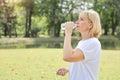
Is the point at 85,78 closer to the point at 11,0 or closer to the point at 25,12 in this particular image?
the point at 11,0

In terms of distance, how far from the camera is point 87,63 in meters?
4.00

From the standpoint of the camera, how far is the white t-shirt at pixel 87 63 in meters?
3.97

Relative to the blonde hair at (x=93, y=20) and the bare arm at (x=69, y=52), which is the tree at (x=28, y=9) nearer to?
the blonde hair at (x=93, y=20)

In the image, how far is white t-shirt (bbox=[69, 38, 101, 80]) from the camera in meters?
3.97

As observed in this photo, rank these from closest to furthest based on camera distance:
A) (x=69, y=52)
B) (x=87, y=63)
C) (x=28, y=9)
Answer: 1. (x=69, y=52)
2. (x=87, y=63)
3. (x=28, y=9)

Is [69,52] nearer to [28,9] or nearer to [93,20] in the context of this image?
[93,20]

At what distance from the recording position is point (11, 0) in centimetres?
6197

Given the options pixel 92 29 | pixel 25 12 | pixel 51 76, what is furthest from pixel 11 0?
pixel 92 29

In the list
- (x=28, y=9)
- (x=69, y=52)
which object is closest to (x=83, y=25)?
(x=69, y=52)

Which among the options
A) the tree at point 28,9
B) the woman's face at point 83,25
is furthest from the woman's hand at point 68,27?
the tree at point 28,9

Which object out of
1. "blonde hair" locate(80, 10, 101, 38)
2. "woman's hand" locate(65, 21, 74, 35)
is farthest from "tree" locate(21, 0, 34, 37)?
"woman's hand" locate(65, 21, 74, 35)

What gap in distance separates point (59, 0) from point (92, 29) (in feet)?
215

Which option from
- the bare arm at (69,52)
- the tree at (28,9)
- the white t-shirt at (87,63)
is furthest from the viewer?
the tree at (28,9)

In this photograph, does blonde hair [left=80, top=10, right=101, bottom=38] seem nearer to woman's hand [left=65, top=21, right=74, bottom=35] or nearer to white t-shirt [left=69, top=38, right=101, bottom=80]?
white t-shirt [left=69, top=38, right=101, bottom=80]
